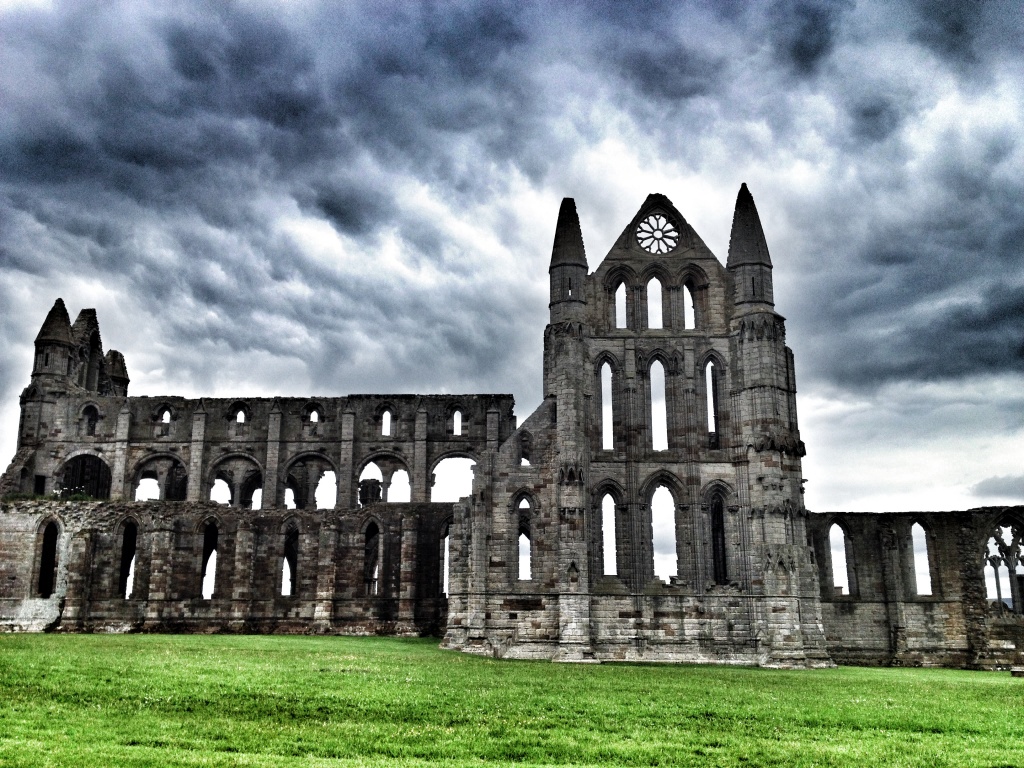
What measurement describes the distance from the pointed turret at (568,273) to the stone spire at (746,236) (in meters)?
5.64

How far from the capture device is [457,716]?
16.7 metres

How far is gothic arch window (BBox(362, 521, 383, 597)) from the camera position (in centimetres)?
5034

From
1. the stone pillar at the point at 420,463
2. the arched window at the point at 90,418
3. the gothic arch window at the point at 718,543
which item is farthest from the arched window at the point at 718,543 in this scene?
the arched window at the point at 90,418

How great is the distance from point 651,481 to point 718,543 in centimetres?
458

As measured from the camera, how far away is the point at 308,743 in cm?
1436

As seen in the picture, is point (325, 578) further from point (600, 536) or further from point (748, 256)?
point (748, 256)

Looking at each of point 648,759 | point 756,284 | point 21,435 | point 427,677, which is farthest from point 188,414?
point 648,759

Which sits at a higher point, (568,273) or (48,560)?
(568,273)

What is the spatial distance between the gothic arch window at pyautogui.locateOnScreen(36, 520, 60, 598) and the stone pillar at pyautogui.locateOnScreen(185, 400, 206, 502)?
32.3ft

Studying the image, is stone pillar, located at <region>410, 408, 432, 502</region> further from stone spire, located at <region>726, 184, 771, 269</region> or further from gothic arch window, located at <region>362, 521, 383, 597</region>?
stone spire, located at <region>726, 184, 771, 269</region>

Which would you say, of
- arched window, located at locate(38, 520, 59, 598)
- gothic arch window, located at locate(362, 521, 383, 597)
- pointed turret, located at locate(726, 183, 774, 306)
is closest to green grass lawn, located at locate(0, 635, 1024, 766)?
pointed turret, located at locate(726, 183, 774, 306)

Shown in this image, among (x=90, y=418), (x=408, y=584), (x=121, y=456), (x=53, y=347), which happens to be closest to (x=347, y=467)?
(x=408, y=584)

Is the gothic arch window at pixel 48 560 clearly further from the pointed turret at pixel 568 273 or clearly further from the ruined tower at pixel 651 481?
the pointed turret at pixel 568 273

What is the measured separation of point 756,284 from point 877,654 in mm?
15819
